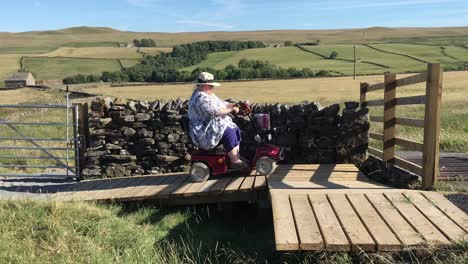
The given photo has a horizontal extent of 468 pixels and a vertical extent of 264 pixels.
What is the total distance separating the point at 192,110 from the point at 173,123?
1985 mm

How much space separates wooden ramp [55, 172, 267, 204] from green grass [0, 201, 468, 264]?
0.74 ft

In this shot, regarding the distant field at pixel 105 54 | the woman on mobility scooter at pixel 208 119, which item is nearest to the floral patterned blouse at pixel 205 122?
the woman on mobility scooter at pixel 208 119

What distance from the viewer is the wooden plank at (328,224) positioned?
452cm

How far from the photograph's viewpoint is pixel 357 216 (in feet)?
17.3

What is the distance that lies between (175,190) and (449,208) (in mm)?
3628

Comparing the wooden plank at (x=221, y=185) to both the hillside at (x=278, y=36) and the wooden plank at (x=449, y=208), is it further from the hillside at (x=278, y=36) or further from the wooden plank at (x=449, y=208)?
the hillside at (x=278, y=36)

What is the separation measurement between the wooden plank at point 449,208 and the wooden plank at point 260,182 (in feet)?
6.77

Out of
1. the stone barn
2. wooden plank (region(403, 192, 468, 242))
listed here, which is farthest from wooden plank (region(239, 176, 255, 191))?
the stone barn

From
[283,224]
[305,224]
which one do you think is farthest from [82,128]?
[305,224]

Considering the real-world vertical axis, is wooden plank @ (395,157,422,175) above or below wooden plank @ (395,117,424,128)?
below

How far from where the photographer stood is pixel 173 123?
931 centimetres

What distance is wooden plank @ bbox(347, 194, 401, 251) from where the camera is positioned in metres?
4.47

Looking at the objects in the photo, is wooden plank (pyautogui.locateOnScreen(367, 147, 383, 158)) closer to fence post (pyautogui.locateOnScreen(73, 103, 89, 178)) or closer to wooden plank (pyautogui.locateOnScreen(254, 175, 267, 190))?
wooden plank (pyautogui.locateOnScreen(254, 175, 267, 190))

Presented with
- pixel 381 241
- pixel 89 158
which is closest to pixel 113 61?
pixel 89 158
